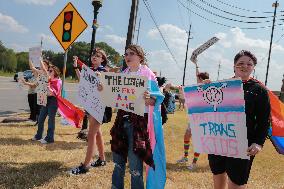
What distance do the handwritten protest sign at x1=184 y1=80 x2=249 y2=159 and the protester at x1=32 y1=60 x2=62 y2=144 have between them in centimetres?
517

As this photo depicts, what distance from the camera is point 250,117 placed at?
3.99 metres

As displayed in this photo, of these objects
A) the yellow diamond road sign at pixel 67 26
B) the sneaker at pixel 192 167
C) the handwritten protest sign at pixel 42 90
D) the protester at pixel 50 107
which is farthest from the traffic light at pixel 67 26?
the sneaker at pixel 192 167

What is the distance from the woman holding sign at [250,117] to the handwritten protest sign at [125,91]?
47.1 inches

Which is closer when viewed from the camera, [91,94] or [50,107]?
[91,94]

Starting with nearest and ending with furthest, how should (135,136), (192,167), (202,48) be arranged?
(135,136) → (202,48) → (192,167)

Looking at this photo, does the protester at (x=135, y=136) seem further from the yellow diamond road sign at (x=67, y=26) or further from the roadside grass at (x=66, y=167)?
the yellow diamond road sign at (x=67, y=26)

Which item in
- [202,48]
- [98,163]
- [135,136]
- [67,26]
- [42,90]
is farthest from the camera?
[67,26]

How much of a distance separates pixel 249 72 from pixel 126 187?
284 centimetres

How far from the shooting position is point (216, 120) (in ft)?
13.9

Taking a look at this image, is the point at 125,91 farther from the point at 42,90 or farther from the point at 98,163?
the point at 42,90

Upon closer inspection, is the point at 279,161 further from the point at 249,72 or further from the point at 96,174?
the point at 249,72

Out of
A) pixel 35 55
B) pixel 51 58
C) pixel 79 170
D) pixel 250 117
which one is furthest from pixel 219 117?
pixel 51 58

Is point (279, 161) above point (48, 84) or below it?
below

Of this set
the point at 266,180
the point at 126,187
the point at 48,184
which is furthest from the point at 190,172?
the point at 48,184
